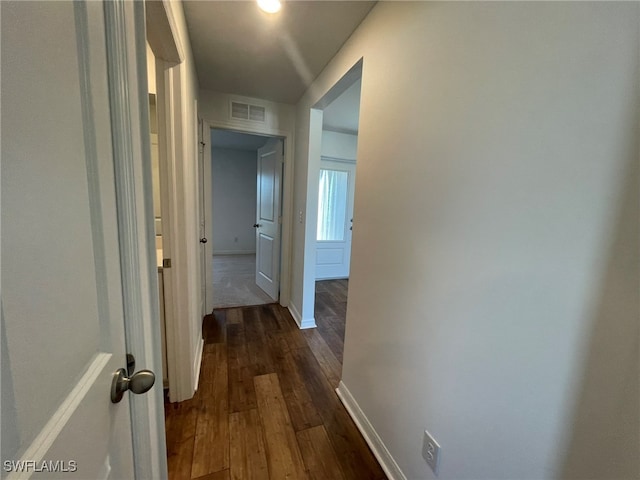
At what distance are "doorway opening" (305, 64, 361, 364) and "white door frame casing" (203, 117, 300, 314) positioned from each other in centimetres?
35

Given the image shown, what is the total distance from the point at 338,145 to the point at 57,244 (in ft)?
12.9

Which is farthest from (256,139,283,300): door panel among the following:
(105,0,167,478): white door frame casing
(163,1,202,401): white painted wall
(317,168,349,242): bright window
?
(105,0,167,478): white door frame casing

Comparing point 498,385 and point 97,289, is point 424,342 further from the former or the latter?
point 97,289

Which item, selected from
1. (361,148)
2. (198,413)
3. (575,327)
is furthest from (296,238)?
(575,327)

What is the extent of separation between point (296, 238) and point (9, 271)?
262 cm

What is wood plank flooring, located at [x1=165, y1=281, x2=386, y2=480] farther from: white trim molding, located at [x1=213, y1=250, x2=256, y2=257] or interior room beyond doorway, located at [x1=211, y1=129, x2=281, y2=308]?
white trim molding, located at [x1=213, y1=250, x2=256, y2=257]

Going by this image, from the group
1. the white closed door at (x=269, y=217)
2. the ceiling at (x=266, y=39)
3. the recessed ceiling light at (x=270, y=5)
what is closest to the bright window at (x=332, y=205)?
the white closed door at (x=269, y=217)

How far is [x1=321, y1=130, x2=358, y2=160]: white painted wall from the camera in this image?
12.8 ft

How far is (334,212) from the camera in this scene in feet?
14.2

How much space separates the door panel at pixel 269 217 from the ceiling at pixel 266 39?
32.7 inches

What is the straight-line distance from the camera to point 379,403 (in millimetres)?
1374

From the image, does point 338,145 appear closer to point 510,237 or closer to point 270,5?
point 270,5

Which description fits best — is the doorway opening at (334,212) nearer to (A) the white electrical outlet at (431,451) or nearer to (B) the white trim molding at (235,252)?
(A) the white electrical outlet at (431,451)

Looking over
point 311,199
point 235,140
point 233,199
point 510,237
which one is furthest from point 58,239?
point 233,199
